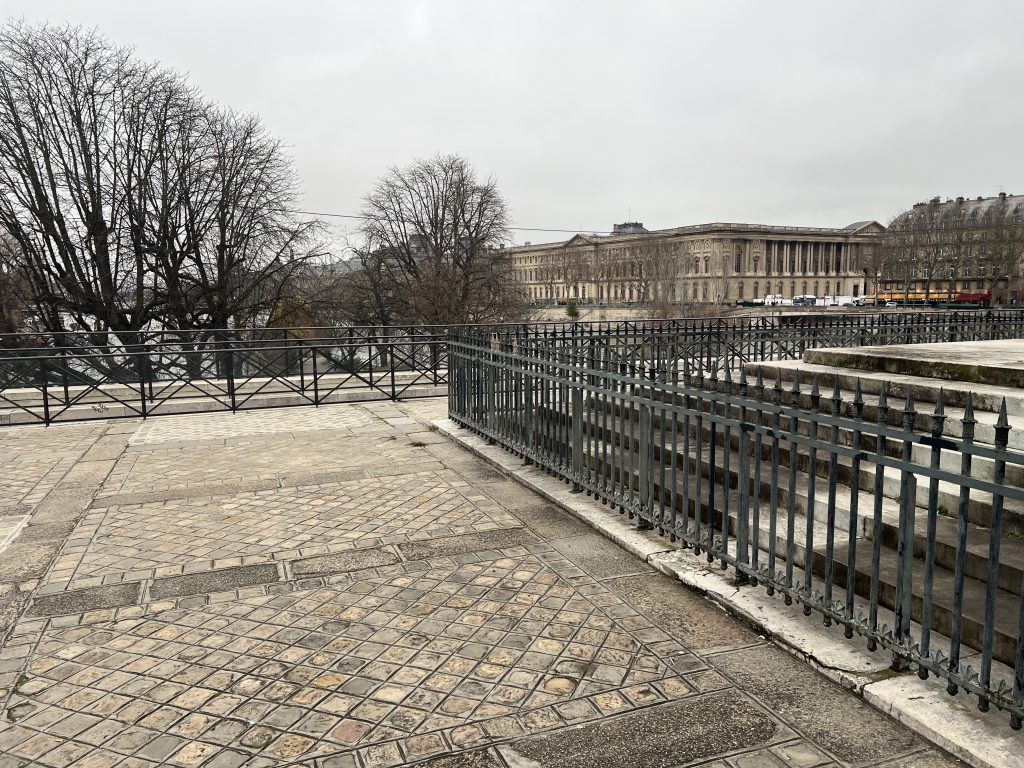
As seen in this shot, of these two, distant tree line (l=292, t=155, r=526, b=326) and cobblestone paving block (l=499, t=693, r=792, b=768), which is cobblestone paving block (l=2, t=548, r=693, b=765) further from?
distant tree line (l=292, t=155, r=526, b=326)

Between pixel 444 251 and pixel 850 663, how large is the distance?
1727 inches

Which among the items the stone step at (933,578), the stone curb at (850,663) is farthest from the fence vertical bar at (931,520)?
the stone step at (933,578)

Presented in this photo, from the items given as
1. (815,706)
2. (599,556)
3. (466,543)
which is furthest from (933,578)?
(466,543)

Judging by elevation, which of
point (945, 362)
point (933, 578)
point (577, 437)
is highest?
point (945, 362)

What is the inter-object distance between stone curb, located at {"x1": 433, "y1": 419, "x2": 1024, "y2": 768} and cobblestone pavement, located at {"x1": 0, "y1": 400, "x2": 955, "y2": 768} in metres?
0.08

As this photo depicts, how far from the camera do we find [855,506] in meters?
3.53

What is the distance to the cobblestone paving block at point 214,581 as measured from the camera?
4.70m

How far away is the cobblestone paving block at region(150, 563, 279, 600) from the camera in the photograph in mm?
4699

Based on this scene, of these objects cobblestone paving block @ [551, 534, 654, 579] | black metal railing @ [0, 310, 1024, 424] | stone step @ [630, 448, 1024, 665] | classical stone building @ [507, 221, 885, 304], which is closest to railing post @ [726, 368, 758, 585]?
stone step @ [630, 448, 1024, 665]

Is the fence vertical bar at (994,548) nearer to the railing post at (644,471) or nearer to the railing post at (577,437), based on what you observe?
the railing post at (644,471)

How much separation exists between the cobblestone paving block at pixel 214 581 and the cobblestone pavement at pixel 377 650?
0.7 inches

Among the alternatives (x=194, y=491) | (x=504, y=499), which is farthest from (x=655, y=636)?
(x=194, y=491)

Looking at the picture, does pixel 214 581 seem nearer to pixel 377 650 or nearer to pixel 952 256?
pixel 377 650

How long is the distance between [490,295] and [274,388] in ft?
93.6
